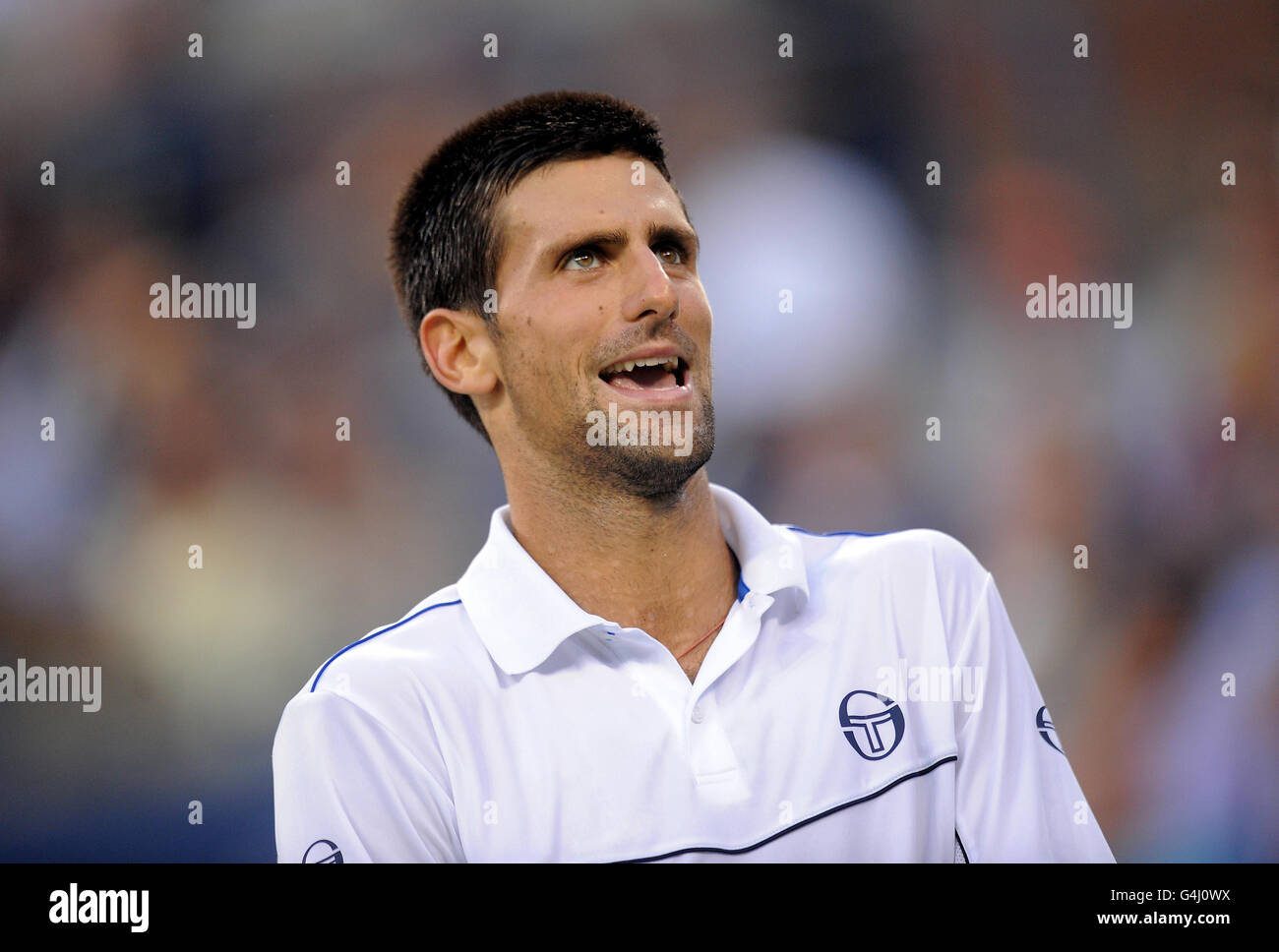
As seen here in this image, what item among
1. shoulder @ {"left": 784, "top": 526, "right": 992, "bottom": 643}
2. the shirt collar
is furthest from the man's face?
shoulder @ {"left": 784, "top": 526, "right": 992, "bottom": 643}

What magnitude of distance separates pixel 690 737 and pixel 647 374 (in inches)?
18.4

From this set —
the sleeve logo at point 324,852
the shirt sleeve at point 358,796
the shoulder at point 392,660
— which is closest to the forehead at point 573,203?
the shoulder at point 392,660

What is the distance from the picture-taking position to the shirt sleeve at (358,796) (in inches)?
49.8

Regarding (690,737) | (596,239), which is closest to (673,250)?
(596,239)

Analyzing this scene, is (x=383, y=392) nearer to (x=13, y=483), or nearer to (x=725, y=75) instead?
(x=13, y=483)

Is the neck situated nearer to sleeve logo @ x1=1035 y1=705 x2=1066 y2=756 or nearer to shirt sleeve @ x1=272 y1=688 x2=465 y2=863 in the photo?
shirt sleeve @ x1=272 y1=688 x2=465 y2=863

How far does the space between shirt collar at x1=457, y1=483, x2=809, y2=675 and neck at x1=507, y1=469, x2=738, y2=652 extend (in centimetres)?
4

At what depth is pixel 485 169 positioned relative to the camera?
4.82 feet

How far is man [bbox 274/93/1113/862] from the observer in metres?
1.29

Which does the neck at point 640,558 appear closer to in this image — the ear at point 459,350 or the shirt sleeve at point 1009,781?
the ear at point 459,350

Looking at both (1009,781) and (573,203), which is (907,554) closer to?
(1009,781)

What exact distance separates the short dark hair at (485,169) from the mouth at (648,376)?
0.68 ft

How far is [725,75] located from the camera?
1.58 m
